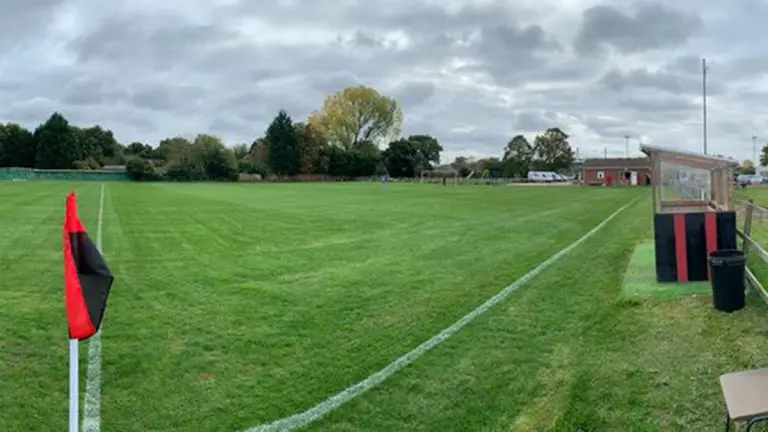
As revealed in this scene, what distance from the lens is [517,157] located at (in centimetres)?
12425

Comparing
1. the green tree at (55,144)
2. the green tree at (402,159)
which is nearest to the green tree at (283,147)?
the green tree at (402,159)

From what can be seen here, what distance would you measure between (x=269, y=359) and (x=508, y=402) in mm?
2333

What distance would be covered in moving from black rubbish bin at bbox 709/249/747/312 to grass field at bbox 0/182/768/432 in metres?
0.18

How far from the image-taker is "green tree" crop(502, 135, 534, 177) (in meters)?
120

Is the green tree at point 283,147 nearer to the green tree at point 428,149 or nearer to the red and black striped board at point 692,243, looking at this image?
the green tree at point 428,149

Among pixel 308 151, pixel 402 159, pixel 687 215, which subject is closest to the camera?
pixel 687 215

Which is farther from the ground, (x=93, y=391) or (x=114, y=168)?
(x=114, y=168)

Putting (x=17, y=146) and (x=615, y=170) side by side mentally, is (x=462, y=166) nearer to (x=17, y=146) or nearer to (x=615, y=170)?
(x=615, y=170)

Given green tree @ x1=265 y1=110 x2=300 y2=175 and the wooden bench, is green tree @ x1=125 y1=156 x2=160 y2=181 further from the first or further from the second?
the wooden bench

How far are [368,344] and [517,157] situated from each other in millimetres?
120939

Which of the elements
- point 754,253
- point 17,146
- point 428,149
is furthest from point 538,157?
point 754,253

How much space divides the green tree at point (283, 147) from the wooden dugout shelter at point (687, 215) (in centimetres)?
8982

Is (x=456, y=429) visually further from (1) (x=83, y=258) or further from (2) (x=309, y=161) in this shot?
(2) (x=309, y=161)

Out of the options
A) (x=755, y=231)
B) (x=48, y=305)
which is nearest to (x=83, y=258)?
(x=48, y=305)
